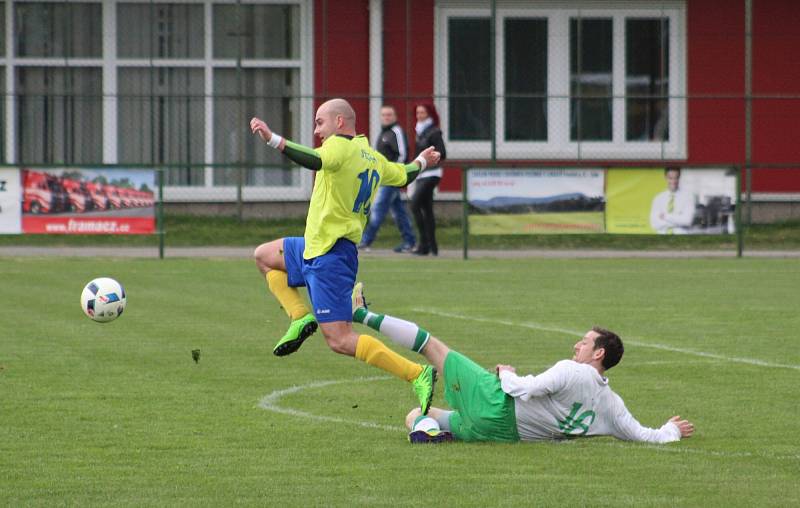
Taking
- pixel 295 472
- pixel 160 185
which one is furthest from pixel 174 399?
pixel 160 185

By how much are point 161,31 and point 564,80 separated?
735 centimetres

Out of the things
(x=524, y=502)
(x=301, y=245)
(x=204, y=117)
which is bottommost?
Answer: (x=524, y=502)

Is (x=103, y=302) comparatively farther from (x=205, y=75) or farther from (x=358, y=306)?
(x=205, y=75)

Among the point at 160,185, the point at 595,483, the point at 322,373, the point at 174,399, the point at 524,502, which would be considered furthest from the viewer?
the point at 160,185

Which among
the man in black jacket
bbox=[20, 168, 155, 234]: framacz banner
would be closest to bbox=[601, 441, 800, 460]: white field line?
the man in black jacket

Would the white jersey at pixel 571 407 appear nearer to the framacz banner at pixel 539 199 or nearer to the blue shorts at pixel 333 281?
the blue shorts at pixel 333 281

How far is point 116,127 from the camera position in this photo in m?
27.5

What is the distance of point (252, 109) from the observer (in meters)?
28.0

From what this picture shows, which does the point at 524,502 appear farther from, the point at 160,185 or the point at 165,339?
the point at 160,185

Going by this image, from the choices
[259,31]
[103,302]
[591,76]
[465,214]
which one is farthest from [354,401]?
[591,76]

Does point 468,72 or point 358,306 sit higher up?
point 468,72

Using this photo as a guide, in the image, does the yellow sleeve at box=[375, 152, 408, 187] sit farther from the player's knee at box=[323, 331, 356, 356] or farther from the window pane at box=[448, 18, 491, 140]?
the window pane at box=[448, 18, 491, 140]

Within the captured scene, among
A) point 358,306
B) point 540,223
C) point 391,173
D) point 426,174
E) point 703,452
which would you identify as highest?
point 426,174

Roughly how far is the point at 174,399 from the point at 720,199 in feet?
46.8
